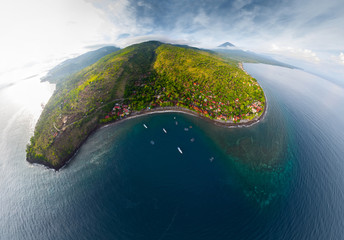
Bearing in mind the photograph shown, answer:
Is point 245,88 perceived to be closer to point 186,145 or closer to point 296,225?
point 186,145

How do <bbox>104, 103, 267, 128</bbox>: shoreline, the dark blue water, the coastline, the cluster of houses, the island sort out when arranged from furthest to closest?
the cluster of houses
<bbox>104, 103, 267, 128</bbox>: shoreline
the island
the coastline
the dark blue water

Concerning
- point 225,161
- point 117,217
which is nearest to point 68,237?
point 117,217

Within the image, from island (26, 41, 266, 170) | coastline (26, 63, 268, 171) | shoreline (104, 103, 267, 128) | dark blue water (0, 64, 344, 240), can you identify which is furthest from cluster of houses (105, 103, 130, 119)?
dark blue water (0, 64, 344, 240)

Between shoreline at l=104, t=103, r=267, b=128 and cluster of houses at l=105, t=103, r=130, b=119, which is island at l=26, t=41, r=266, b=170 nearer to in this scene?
cluster of houses at l=105, t=103, r=130, b=119

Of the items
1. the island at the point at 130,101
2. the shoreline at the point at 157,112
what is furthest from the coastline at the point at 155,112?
the island at the point at 130,101

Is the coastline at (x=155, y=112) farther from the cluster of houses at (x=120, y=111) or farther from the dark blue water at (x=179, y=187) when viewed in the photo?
the cluster of houses at (x=120, y=111)

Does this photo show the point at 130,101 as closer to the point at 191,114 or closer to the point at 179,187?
the point at 191,114
